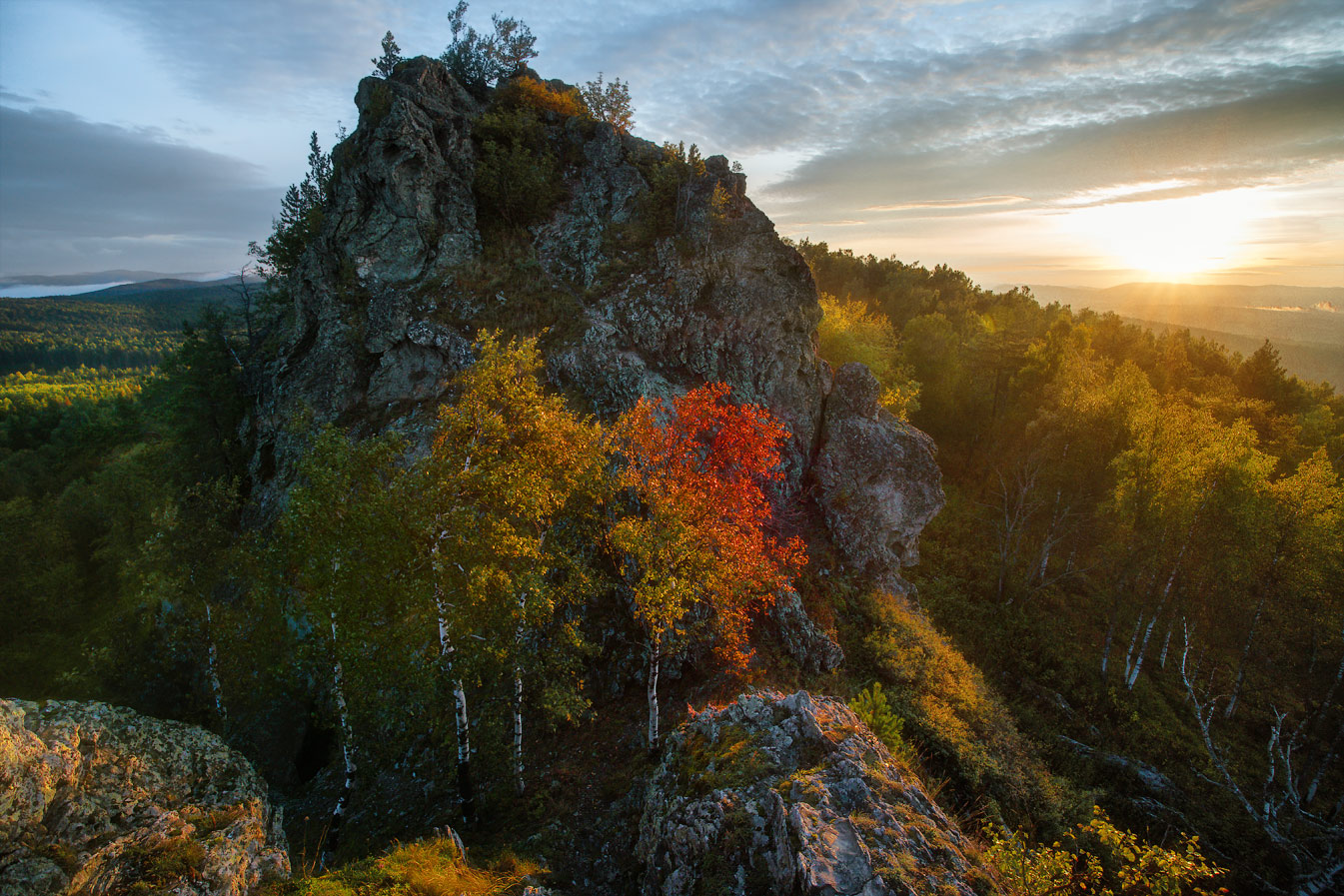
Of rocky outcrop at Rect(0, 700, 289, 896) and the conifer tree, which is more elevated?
the conifer tree

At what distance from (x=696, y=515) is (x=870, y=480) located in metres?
16.7

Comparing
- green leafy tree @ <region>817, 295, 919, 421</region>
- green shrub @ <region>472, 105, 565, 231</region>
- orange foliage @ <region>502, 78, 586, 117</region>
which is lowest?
green leafy tree @ <region>817, 295, 919, 421</region>

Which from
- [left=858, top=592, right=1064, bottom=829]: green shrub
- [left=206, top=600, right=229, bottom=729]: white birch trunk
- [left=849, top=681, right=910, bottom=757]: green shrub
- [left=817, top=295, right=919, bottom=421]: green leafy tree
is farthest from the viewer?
[left=817, top=295, right=919, bottom=421]: green leafy tree

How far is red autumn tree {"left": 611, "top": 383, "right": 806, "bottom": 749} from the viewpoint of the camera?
13.8m

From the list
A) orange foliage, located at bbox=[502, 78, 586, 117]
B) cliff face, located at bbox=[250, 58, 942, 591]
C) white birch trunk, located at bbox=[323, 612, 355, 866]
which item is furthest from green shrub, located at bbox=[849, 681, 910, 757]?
orange foliage, located at bbox=[502, 78, 586, 117]

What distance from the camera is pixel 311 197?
121ft

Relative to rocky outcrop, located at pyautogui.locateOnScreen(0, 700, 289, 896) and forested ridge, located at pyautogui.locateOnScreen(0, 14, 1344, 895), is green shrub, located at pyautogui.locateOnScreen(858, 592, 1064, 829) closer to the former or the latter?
forested ridge, located at pyautogui.locateOnScreen(0, 14, 1344, 895)

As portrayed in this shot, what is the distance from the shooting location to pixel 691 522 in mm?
15469

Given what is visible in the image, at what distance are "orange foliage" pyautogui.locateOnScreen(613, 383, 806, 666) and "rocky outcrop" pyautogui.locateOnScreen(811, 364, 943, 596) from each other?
9459 millimetres

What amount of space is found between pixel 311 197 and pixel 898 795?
46.7m

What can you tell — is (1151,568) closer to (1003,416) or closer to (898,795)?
(1003,416)

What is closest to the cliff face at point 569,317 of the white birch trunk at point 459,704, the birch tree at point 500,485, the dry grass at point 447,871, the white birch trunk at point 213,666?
the white birch trunk at point 213,666

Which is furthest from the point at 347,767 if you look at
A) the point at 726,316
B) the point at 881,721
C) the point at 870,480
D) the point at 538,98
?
the point at 538,98

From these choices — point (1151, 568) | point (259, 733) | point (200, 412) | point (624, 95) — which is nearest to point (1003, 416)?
point (1151, 568)
